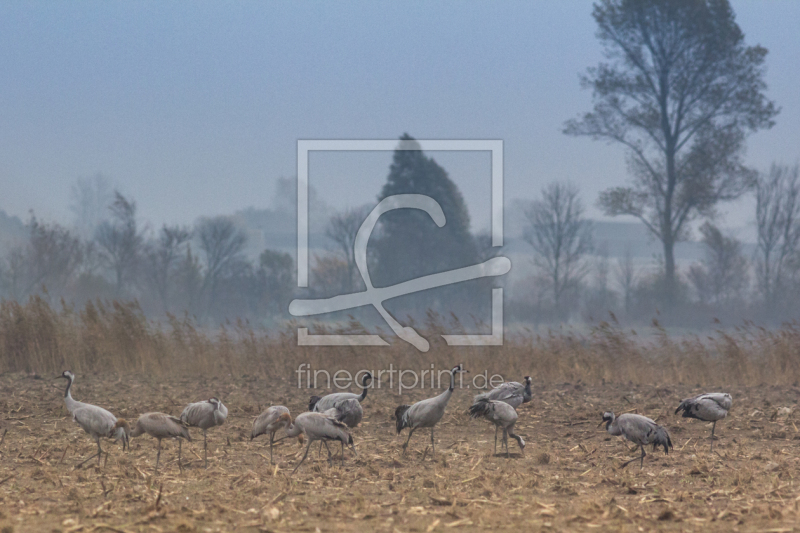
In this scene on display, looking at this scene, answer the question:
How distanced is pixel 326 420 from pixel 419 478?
49.2 inches

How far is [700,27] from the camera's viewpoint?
40312 millimetres

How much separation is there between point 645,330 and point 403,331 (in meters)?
29.8

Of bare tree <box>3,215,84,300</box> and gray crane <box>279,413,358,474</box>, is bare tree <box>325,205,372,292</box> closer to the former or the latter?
Result: bare tree <box>3,215,84,300</box>

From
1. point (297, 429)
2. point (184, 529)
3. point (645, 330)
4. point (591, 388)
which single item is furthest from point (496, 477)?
point (645, 330)

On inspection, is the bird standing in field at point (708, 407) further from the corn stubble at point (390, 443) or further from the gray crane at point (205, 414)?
the gray crane at point (205, 414)

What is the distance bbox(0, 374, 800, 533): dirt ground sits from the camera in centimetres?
586

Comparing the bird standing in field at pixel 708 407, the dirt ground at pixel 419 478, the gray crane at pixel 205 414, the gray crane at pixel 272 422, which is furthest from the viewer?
the bird standing in field at pixel 708 407

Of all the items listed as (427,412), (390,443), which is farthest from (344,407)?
(427,412)

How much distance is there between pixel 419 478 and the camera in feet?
24.9

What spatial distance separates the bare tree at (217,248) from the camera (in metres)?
48.1

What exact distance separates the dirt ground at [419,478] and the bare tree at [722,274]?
107 ft

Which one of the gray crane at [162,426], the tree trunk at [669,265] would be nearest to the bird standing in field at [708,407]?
the gray crane at [162,426]

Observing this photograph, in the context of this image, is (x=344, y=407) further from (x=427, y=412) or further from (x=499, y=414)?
(x=499, y=414)

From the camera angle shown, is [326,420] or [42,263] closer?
[326,420]
